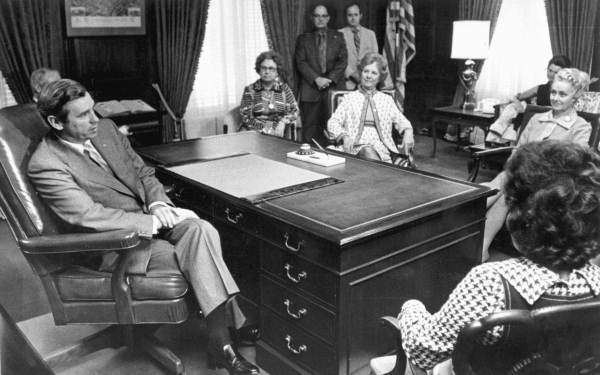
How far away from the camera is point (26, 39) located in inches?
200

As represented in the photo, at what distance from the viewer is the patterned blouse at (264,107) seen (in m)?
5.38

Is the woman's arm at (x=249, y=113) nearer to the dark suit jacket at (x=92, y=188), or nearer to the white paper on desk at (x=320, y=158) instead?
the white paper on desk at (x=320, y=158)

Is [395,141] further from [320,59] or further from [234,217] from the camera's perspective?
[320,59]

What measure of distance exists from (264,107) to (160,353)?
315 cm

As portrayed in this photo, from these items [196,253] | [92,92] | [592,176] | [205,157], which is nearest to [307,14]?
[92,92]

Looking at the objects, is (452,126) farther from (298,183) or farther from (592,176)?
(592,176)

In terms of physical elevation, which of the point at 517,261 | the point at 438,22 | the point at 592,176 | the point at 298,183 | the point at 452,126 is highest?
the point at 438,22

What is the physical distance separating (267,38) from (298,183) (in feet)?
14.5

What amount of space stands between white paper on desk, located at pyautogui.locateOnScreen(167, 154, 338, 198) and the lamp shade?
4.14 meters

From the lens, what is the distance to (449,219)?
259cm

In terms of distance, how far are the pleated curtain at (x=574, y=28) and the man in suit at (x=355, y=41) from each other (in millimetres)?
2093

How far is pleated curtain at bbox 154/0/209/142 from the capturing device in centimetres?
597

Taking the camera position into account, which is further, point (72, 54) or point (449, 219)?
point (72, 54)

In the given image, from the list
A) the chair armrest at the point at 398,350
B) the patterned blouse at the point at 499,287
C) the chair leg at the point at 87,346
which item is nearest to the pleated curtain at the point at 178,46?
the chair leg at the point at 87,346
